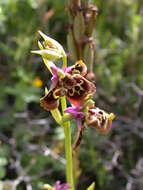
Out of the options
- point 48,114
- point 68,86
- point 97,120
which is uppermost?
point 68,86

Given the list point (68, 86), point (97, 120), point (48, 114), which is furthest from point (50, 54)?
point (48, 114)

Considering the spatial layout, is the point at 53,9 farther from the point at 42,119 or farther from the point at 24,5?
the point at 42,119

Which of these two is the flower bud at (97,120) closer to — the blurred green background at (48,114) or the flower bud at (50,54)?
the flower bud at (50,54)

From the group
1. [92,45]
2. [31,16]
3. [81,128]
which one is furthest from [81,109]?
[31,16]

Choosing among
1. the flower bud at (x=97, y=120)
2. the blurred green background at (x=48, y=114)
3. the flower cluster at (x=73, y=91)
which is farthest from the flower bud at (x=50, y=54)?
the blurred green background at (x=48, y=114)

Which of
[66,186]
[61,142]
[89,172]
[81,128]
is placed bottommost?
[89,172]

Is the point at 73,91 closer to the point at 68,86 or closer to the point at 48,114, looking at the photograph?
the point at 68,86

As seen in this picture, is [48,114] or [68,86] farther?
[48,114]
